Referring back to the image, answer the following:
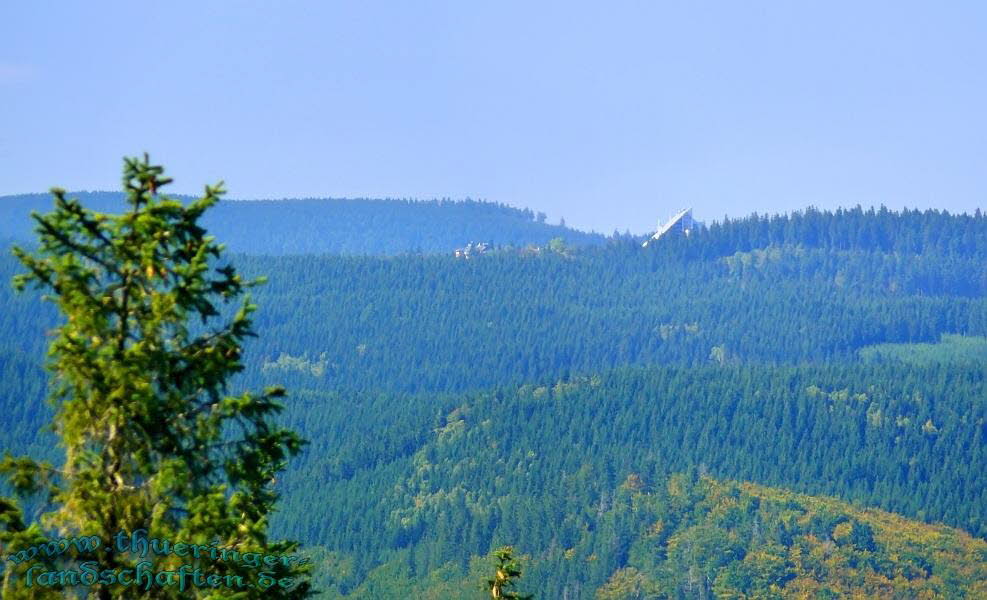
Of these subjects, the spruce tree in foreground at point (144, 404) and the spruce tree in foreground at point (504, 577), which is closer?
the spruce tree in foreground at point (144, 404)

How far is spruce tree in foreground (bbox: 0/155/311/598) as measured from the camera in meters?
32.4

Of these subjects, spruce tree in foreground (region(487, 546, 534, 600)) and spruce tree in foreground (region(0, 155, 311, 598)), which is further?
spruce tree in foreground (region(487, 546, 534, 600))

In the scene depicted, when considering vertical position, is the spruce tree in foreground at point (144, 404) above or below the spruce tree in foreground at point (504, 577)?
above

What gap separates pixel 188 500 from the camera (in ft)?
107

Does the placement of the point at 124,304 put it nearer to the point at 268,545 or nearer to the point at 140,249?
the point at 140,249

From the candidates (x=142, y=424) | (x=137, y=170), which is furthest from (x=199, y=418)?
(x=137, y=170)

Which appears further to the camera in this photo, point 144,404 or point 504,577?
point 504,577

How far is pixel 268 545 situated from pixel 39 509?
154 inches

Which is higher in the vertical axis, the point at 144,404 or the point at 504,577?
the point at 144,404

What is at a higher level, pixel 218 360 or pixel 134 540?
pixel 218 360

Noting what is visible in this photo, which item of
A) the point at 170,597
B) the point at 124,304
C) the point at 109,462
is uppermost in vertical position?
the point at 124,304

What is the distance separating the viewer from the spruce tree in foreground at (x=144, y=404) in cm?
3238

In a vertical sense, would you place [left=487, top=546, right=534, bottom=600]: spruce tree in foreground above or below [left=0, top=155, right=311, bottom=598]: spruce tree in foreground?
below

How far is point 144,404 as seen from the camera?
3238 centimetres
